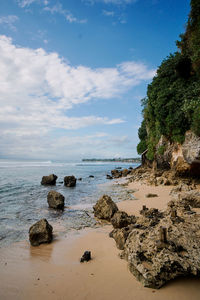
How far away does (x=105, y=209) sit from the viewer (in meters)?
7.98

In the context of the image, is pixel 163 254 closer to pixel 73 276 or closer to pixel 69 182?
pixel 73 276

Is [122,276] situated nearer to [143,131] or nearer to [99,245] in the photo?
[99,245]

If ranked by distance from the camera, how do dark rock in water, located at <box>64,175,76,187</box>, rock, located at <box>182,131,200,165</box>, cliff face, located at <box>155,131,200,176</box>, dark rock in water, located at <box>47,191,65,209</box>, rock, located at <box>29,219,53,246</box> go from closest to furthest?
rock, located at <box>29,219,53,246</box> → dark rock in water, located at <box>47,191,65,209</box> → rock, located at <box>182,131,200,165</box> → cliff face, located at <box>155,131,200,176</box> → dark rock in water, located at <box>64,175,76,187</box>

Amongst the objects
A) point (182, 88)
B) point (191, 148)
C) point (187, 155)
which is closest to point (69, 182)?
point (187, 155)

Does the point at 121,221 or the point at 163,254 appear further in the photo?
the point at 121,221

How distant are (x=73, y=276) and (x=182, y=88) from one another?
16.8 metres

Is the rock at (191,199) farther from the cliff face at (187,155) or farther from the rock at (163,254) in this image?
the cliff face at (187,155)

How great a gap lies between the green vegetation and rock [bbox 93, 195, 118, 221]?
8.35m

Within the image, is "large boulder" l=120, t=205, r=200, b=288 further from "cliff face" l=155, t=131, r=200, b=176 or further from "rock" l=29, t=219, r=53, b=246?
"cliff face" l=155, t=131, r=200, b=176

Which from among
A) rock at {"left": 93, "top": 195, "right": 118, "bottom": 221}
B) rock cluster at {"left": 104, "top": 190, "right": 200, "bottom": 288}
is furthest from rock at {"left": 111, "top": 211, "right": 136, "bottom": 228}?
rock cluster at {"left": 104, "top": 190, "right": 200, "bottom": 288}

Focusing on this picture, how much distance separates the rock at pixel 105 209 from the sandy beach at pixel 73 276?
2.05m

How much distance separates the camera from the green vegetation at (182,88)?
12.7 meters

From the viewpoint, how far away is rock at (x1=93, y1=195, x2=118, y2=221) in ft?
25.5

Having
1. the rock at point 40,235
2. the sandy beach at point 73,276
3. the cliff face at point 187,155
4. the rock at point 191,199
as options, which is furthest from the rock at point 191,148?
the rock at point 40,235
